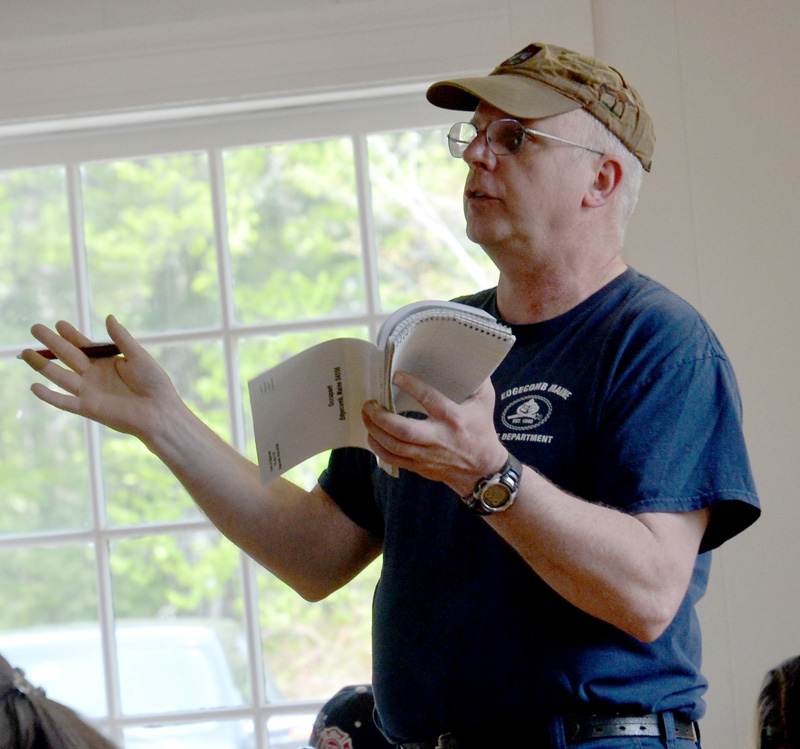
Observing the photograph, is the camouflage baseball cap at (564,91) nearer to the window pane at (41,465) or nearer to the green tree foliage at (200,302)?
the green tree foliage at (200,302)

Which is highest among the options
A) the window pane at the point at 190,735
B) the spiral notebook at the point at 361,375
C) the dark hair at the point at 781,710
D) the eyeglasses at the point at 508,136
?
the eyeglasses at the point at 508,136

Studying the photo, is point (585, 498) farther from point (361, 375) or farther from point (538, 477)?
point (361, 375)

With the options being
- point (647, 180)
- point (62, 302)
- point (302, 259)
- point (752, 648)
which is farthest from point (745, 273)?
point (62, 302)

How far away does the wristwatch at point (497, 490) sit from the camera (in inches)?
40.8

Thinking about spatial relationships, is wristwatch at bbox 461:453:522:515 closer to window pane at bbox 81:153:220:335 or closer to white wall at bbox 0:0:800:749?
white wall at bbox 0:0:800:749

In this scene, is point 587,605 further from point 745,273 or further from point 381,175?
point 381,175

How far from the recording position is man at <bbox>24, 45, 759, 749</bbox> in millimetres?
1094

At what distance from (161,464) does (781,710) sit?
69.0 inches

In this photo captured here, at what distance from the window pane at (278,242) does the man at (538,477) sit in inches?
32.0

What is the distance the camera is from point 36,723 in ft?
2.45

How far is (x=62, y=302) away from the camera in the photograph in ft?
7.99

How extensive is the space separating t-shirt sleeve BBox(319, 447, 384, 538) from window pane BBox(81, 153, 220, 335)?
937 millimetres

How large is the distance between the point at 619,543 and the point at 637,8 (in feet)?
4.73

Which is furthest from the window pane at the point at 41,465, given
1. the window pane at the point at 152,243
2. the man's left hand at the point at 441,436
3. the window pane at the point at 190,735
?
the man's left hand at the point at 441,436
